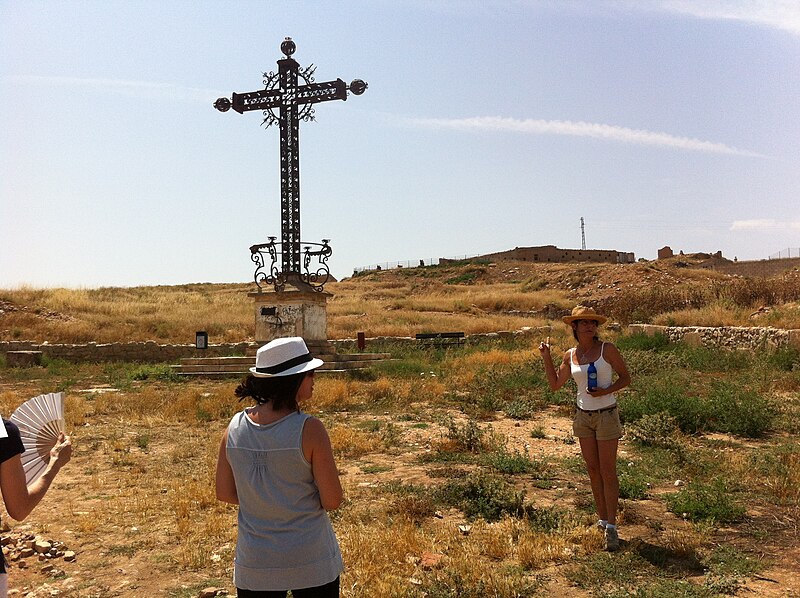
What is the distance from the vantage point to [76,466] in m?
7.61

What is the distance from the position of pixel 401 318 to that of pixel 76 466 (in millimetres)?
20073

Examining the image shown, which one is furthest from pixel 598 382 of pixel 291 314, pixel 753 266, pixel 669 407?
pixel 753 266

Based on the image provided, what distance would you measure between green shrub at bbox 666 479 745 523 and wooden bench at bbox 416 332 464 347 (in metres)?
14.1

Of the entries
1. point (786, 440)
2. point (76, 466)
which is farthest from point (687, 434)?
point (76, 466)

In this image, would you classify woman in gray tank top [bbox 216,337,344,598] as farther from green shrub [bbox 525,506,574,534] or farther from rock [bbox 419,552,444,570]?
green shrub [bbox 525,506,574,534]

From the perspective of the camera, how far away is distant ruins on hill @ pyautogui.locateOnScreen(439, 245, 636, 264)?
208 ft

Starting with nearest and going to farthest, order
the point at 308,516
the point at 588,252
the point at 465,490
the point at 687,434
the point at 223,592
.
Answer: the point at 308,516 → the point at 223,592 → the point at 465,490 → the point at 687,434 → the point at 588,252

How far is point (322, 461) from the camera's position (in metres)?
2.48

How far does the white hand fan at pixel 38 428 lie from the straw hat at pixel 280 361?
85 cm

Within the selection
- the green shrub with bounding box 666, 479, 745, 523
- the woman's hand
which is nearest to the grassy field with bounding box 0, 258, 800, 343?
the green shrub with bounding box 666, 479, 745, 523

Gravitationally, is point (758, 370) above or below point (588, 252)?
below

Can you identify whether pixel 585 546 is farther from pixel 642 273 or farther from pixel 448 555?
pixel 642 273

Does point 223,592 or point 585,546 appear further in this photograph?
point 585,546

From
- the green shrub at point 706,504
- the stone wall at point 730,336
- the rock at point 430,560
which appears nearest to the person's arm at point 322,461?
the rock at point 430,560
